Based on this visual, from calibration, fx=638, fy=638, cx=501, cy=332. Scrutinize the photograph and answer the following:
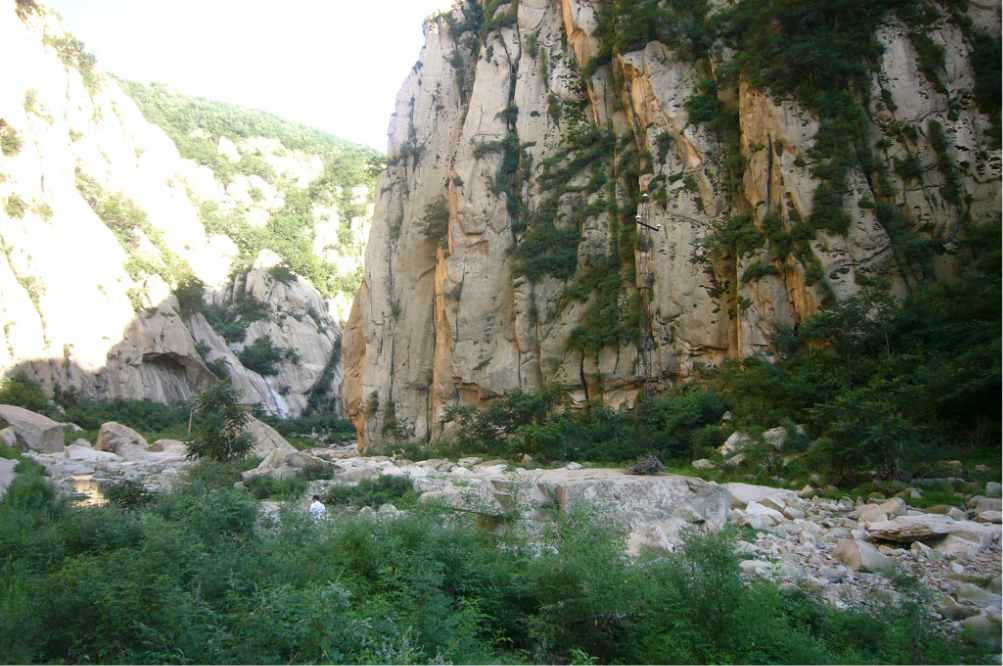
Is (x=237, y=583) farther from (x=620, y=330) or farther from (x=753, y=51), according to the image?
(x=753, y=51)

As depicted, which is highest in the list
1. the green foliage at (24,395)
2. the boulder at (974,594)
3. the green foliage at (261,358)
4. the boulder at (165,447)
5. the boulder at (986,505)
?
the green foliage at (261,358)

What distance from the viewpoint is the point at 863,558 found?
23.6 feet

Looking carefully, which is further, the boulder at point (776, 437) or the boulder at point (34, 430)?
the boulder at point (34, 430)

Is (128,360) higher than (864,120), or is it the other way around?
(864,120)

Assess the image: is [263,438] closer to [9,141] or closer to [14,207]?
[14,207]

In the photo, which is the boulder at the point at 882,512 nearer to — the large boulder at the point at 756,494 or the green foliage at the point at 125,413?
the large boulder at the point at 756,494

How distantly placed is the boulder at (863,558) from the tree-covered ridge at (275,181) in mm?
62010

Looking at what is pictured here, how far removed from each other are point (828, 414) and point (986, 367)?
285 centimetres

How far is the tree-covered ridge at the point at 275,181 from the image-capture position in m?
66.8

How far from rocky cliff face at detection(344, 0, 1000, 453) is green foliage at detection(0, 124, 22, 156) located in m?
22.9

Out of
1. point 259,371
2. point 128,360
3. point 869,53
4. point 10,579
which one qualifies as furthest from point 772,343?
point 259,371

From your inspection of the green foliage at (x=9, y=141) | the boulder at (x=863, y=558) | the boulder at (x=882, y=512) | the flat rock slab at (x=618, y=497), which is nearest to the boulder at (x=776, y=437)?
the flat rock slab at (x=618, y=497)

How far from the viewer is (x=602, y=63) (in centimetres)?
2603

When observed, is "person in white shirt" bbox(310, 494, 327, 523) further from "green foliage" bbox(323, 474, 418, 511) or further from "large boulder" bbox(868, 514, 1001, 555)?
"large boulder" bbox(868, 514, 1001, 555)
